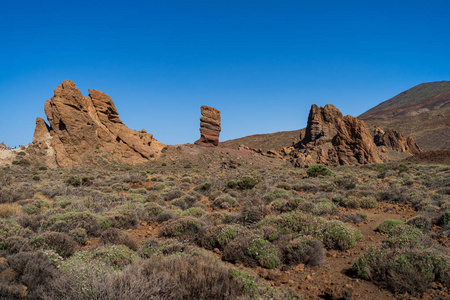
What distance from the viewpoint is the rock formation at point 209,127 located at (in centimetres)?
4757

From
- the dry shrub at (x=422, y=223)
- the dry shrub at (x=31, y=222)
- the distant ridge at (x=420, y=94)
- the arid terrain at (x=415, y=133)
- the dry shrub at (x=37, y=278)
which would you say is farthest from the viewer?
the distant ridge at (x=420, y=94)

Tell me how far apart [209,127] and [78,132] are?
22632 mm

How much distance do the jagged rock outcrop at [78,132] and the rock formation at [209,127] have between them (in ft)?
43.2

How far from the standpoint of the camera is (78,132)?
34.3 m

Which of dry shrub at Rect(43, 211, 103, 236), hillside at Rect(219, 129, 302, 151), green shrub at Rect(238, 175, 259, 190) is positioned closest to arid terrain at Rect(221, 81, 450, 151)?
hillside at Rect(219, 129, 302, 151)

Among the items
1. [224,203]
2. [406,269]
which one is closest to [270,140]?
[224,203]

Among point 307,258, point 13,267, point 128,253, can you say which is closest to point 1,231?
point 13,267

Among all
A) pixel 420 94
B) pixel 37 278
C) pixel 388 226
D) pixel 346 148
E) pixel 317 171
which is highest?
pixel 420 94

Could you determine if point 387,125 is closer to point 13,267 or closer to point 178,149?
point 178,149

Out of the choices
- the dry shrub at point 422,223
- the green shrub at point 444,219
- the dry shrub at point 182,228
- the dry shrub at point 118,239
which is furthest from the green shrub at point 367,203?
the dry shrub at point 118,239

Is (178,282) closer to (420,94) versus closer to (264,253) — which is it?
(264,253)

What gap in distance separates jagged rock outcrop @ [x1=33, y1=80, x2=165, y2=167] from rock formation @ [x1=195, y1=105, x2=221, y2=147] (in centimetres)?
1317

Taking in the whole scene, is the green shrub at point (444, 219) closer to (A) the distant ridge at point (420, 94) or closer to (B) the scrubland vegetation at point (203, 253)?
(B) the scrubland vegetation at point (203, 253)

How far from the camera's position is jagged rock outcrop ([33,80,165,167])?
110 ft
